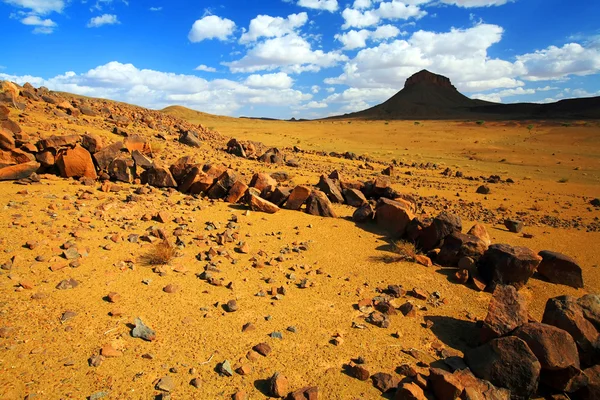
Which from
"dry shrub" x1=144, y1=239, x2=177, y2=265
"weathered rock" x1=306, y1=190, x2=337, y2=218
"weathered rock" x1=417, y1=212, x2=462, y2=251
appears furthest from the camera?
"weathered rock" x1=306, y1=190, x2=337, y2=218

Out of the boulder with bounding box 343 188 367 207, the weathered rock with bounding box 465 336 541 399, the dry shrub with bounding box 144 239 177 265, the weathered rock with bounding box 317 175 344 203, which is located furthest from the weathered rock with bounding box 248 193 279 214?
the weathered rock with bounding box 465 336 541 399

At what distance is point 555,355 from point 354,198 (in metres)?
6.54

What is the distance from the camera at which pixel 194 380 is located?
3535mm

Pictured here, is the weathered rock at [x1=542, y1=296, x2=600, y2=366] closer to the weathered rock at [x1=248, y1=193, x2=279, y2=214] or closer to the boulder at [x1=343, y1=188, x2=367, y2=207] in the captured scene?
the weathered rock at [x1=248, y1=193, x2=279, y2=214]

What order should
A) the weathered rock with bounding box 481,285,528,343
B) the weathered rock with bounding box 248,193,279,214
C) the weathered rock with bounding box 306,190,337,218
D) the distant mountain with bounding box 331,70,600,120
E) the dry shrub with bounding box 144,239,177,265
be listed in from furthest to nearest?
the distant mountain with bounding box 331,70,600,120, the weathered rock with bounding box 306,190,337,218, the weathered rock with bounding box 248,193,279,214, the dry shrub with bounding box 144,239,177,265, the weathered rock with bounding box 481,285,528,343

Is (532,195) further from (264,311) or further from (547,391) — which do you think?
(264,311)

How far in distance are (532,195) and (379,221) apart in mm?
9478

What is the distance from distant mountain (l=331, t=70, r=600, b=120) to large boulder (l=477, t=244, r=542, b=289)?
241 feet

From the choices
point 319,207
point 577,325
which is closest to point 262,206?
point 319,207

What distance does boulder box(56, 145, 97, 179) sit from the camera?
873cm

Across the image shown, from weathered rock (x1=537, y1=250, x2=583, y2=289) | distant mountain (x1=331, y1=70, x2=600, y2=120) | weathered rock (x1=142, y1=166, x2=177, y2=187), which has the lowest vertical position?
weathered rock (x1=537, y1=250, x2=583, y2=289)

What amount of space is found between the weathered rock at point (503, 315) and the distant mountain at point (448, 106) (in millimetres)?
75074

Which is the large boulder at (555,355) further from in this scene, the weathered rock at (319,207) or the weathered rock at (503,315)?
the weathered rock at (319,207)

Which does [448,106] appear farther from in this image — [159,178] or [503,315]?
[503,315]
